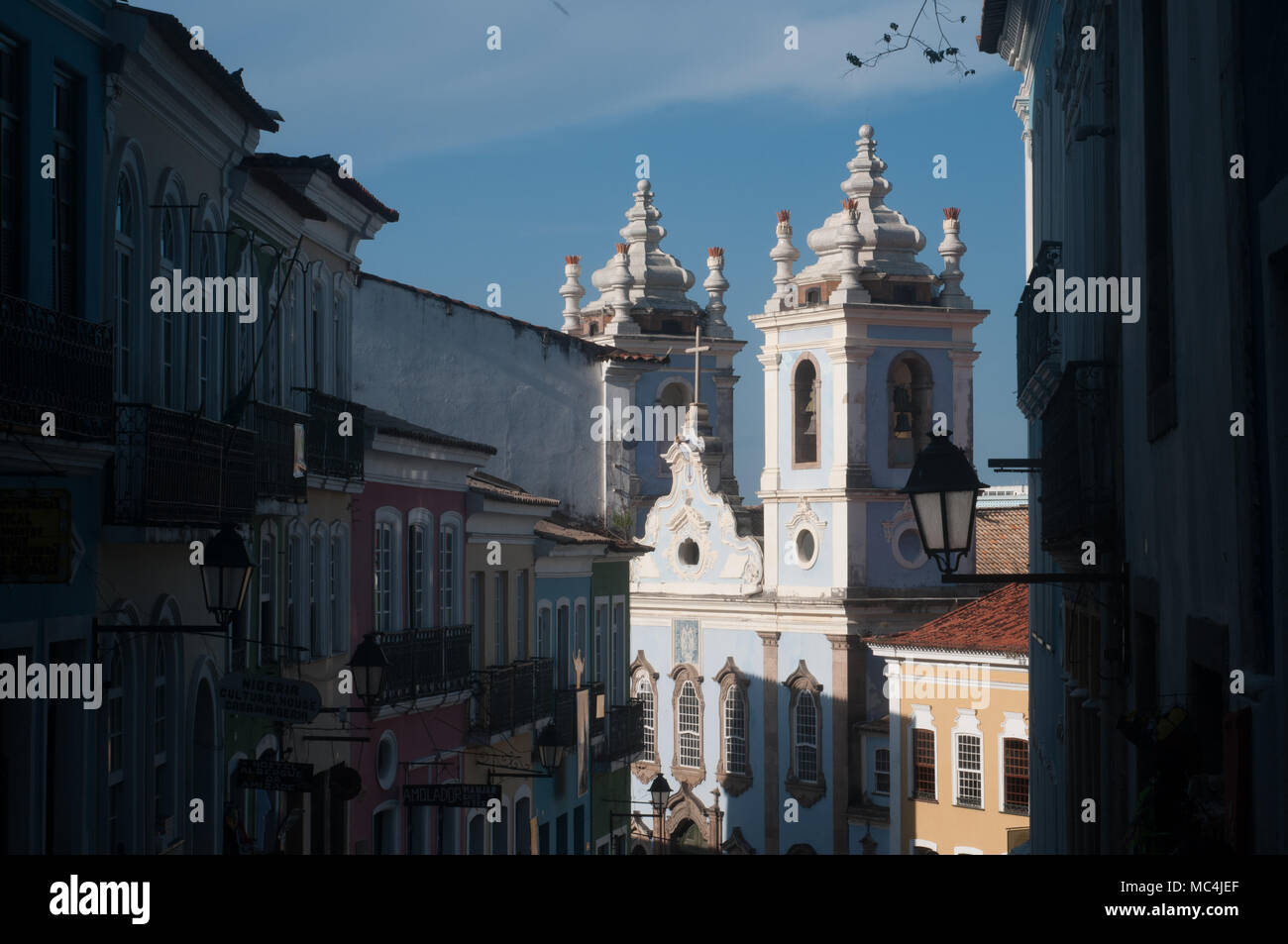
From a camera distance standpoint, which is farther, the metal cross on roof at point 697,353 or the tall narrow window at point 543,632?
the metal cross on roof at point 697,353

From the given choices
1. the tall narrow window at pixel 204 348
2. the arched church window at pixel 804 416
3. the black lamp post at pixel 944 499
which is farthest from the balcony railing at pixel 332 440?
the arched church window at pixel 804 416

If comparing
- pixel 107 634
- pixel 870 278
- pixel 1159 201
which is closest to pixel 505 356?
pixel 870 278

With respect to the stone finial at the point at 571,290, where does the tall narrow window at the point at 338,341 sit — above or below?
below

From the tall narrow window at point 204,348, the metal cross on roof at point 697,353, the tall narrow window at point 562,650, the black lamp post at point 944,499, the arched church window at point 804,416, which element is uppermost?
the metal cross on roof at point 697,353

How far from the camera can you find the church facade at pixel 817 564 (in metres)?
46.1

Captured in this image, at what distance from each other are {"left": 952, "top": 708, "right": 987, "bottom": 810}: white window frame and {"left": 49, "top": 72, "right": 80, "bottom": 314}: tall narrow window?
27838 mm

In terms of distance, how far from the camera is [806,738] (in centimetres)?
4669

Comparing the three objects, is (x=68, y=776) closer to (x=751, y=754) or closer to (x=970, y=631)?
(x=970, y=631)

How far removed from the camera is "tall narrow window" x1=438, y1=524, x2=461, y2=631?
75.7 feet

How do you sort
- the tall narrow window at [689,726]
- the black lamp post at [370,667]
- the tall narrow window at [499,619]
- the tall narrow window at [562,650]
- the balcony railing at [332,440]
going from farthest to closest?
the tall narrow window at [689,726] → the tall narrow window at [562,650] → the tall narrow window at [499,619] → the balcony railing at [332,440] → the black lamp post at [370,667]

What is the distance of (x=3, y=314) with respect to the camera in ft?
32.3

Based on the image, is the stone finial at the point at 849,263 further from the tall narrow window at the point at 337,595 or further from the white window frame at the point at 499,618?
the tall narrow window at the point at 337,595

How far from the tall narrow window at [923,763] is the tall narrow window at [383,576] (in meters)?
19.1
